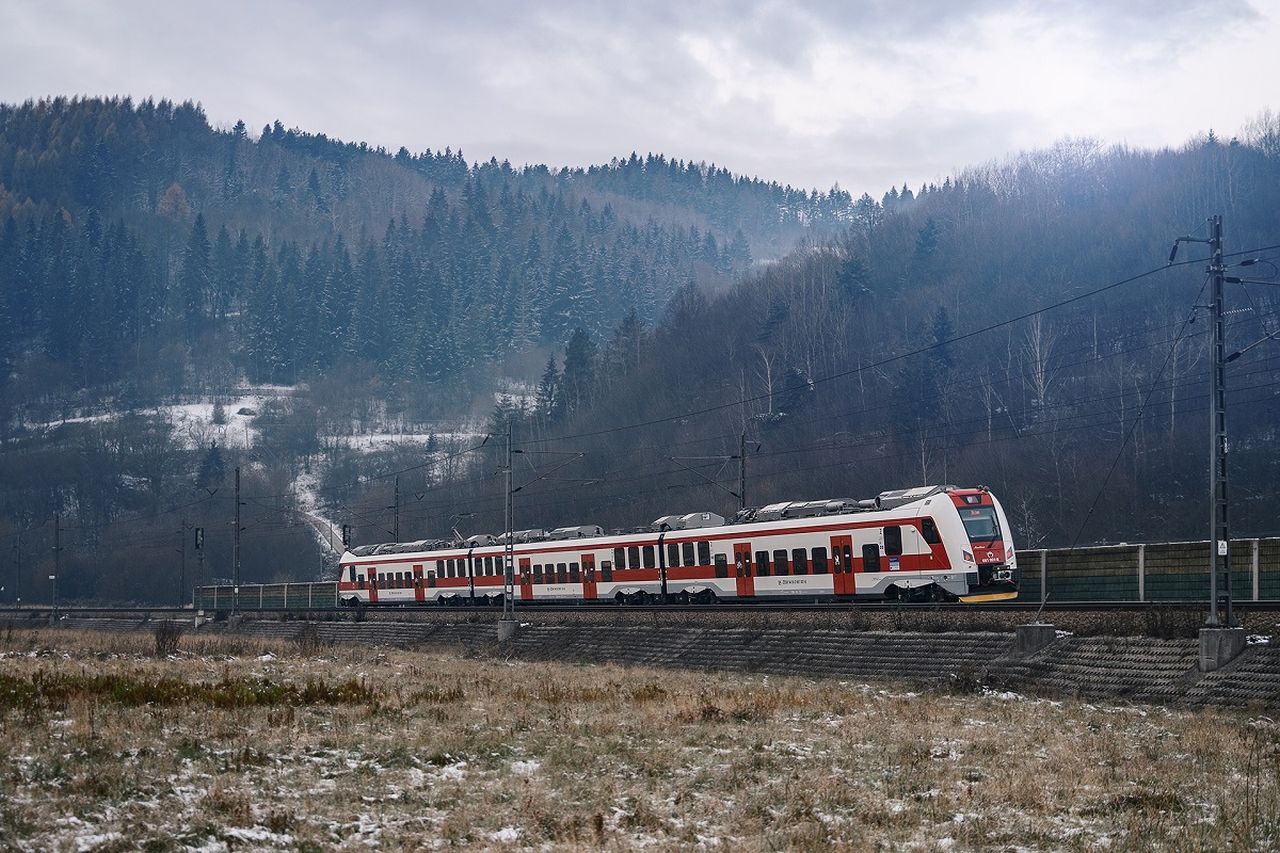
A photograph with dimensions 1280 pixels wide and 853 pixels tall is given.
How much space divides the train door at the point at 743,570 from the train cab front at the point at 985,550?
936 cm

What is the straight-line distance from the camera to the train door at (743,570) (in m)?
43.4

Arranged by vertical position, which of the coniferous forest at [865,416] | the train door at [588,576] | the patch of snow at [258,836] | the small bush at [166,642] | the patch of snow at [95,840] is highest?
the coniferous forest at [865,416]

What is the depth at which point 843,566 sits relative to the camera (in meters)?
38.8

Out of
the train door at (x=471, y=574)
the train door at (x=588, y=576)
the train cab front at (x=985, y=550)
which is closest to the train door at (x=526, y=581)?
the train door at (x=471, y=574)

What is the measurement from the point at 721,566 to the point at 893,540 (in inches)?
368

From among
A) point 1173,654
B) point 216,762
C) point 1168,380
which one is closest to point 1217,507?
point 1173,654

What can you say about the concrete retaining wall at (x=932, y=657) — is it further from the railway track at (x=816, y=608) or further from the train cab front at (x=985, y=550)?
the train cab front at (x=985, y=550)

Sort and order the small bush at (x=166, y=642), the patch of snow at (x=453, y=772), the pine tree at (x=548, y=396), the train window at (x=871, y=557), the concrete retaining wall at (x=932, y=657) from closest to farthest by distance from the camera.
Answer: the patch of snow at (x=453, y=772) < the concrete retaining wall at (x=932, y=657) < the train window at (x=871, y=557) < the small bush at (x=166, y=642) < the pine tree at (x=548, y=396)

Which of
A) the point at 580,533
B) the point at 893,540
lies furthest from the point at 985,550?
the point at 580,533

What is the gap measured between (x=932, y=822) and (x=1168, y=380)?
8356 centimetres

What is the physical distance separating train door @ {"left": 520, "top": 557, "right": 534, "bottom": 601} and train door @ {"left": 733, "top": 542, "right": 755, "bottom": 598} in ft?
51.1

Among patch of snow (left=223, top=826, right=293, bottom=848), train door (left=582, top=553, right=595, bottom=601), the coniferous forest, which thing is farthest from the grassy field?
the coniferous forest

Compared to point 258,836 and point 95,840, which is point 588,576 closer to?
point 258,836

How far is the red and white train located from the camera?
118 ft
